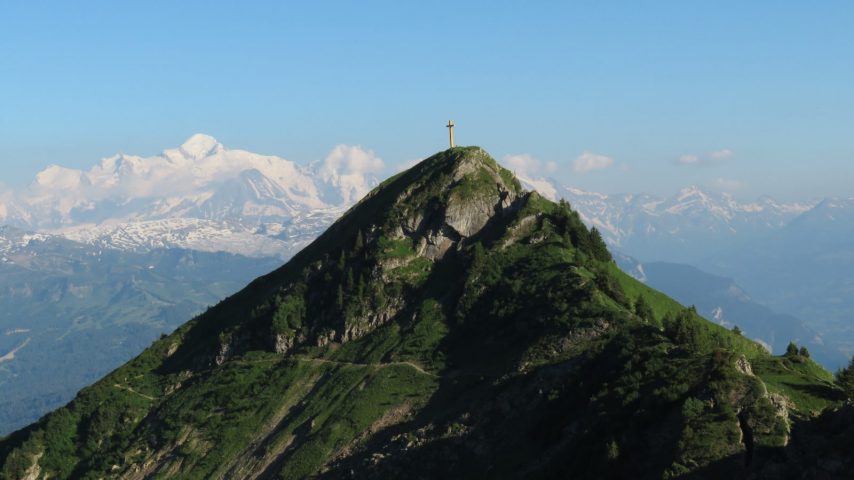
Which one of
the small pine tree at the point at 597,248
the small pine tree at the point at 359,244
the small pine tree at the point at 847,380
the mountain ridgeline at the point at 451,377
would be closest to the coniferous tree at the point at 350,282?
the mountain ridgeline at the point at 451,377

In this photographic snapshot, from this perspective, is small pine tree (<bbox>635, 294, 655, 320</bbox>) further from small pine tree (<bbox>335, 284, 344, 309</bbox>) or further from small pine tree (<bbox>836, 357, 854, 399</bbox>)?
small pine tree (<bbox>335, 284, 344, 309</bbox>)

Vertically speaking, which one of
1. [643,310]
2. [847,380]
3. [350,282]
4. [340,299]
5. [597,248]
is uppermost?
[597,248]

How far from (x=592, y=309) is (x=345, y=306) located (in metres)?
47.2

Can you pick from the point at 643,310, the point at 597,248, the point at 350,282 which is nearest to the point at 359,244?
the point at 350,282

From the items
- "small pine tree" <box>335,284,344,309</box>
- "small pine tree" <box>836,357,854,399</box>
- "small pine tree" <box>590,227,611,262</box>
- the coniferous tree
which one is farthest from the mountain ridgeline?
"small pine tree" <box>836,357,854,399</box>

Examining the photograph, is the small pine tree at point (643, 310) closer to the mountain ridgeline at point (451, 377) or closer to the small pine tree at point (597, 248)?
the mountain ridgeline at point (451, 377)

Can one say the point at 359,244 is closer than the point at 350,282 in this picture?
No

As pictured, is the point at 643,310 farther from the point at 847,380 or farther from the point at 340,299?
the point at 340,299

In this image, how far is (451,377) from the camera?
363 ft

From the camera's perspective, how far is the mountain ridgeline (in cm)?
Answer: 6512

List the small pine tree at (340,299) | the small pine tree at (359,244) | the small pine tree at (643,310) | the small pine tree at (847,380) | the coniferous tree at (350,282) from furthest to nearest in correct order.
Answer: the small pine tree at (359,244) < the coniferous tree at (350,282) < the small pine tree at (340,299) < the small pine tree at (643,310) < the small pine tree at (847,380)

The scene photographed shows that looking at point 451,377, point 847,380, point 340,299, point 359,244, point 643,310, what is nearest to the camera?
point 847,380

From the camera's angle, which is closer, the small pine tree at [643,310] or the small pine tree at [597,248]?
the small pine tree at [643,310]

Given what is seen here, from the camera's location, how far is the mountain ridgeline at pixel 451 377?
6512cm
